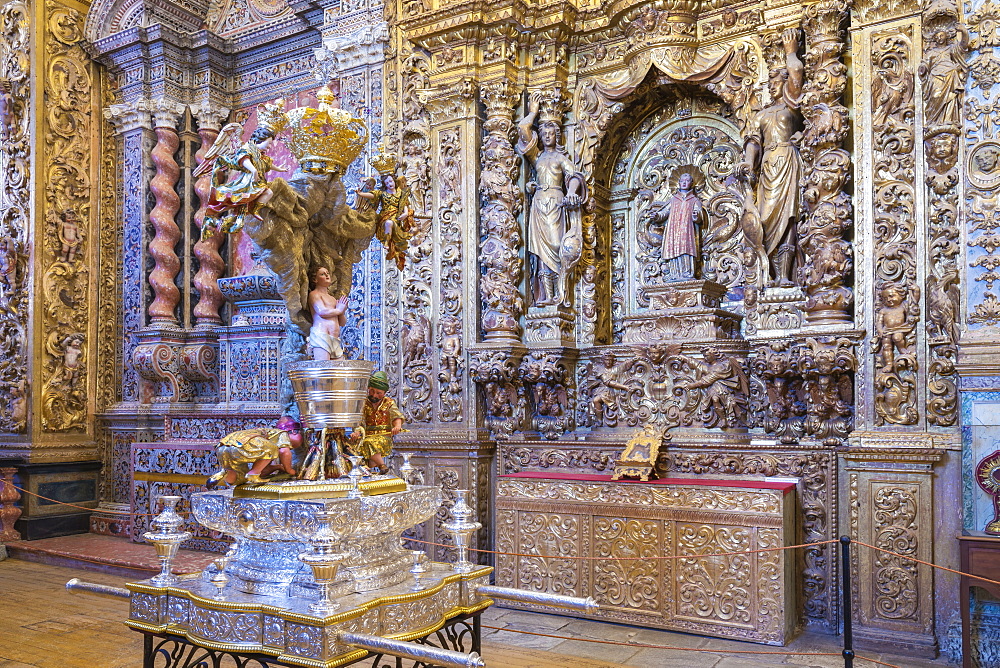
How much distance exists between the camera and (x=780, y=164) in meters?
6.84

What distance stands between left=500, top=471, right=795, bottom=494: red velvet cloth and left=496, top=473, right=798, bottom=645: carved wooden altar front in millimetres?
15

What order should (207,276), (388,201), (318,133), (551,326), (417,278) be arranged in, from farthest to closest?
(207,276) → (417,278) → (551,326) → (388,201) → (318,133)

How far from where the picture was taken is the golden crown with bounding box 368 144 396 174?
4098 millimetres

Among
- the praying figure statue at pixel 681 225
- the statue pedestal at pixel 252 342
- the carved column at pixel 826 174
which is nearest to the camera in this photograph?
the carved column at pixel 826 174

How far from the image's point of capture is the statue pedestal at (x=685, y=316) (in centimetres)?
716

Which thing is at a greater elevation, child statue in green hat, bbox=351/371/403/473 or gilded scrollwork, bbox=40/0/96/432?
gilded scrollwork, bbox=40/0/96/432

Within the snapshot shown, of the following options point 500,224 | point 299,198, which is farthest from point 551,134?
point 299,198

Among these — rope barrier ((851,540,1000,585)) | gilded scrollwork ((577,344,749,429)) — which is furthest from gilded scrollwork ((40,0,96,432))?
rope barrier ((851,540,1000,585))

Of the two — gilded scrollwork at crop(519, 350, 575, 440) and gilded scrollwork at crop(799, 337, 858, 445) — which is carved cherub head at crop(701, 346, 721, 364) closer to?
gilded scrollwork at crop(799, 337, 858, 445)

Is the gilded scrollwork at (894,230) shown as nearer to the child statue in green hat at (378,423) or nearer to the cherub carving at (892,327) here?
the cherub carving at (892,327)

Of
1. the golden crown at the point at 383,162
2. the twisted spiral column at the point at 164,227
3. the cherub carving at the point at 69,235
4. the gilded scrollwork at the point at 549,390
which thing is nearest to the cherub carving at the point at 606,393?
the gilded scrollwork at the point at 549,390

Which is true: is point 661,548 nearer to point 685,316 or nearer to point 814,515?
point 814,515

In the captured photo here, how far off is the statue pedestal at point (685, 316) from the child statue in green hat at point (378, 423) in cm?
379

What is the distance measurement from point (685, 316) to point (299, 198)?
4.32 m
